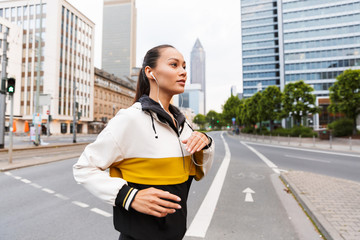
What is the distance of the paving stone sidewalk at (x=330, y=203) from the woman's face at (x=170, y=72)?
9.93 feet

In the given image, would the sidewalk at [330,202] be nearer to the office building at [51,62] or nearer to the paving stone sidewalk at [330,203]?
the paving stone sidewalk at [330,203]

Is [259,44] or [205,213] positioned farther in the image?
[259,44]

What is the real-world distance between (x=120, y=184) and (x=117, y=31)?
5388 inches

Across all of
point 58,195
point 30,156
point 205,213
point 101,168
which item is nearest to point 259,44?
point 30,156

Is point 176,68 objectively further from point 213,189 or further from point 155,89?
point 213,189

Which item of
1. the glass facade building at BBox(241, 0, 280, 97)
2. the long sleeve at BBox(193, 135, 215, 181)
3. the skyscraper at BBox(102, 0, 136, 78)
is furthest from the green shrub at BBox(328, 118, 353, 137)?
the skyscraper at BBox(102, 0, 136, 78)

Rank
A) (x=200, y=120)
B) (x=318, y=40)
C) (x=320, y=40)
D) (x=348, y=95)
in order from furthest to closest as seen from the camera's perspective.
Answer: (x=200, y=120) < (x=318, y=40) < (x=320, y=40) < (x=348, y=95)

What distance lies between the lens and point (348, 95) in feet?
70.1

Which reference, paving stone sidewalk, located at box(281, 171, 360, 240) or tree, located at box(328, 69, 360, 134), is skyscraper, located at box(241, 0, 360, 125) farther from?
paving stone sidewalk, located at box(281, 171, 360, 240)

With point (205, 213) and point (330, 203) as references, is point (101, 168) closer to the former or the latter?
point (205, 213)

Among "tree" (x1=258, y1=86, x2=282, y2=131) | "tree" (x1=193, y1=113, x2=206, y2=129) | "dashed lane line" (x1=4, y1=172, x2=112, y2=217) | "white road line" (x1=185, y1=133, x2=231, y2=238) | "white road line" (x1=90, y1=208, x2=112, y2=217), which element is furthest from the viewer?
"tree" (x1=193, y1=113, x2=206, y2=129)

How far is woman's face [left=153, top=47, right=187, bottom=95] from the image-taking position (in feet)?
4.39

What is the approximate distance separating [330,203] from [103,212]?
14.5 ft

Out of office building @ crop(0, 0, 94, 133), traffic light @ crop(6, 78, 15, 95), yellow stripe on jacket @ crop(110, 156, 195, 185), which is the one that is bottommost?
yellow stripe on jacket @ crop(110, 156, 195, 185)
